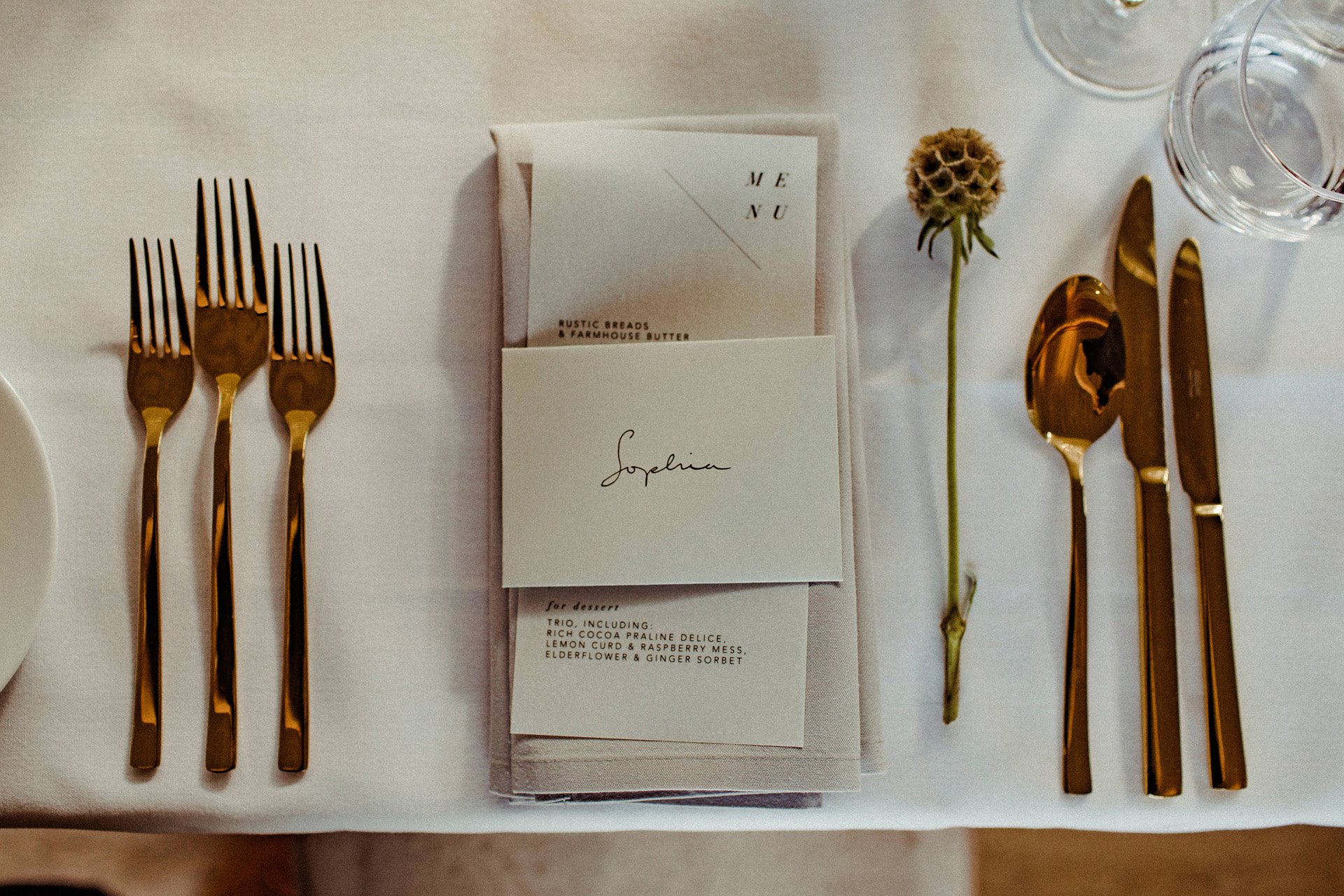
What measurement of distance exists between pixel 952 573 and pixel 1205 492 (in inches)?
6.8

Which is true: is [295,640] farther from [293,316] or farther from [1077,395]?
[1077,395]

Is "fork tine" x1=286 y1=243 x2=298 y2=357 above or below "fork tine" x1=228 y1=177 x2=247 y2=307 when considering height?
below

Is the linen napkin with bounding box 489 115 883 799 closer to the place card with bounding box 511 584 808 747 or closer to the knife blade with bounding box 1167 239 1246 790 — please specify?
the place card with bounding box 511 584 808 747

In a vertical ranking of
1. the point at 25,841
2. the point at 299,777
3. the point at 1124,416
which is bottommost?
the point at 25,841

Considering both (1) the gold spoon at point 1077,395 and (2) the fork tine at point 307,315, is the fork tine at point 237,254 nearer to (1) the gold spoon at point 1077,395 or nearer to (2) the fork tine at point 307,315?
(2) the fork tine at point 307,315

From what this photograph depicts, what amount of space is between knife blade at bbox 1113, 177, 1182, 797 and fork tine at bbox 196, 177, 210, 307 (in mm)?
582

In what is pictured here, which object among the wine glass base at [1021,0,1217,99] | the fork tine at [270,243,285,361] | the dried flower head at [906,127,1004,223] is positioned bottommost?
the fork tine at [270,243,285,361]

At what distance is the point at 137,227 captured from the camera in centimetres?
56

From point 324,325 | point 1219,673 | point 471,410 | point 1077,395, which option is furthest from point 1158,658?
point 324,325

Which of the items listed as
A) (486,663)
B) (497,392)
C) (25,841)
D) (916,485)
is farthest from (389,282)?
(25,841)

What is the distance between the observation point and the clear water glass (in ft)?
1.75

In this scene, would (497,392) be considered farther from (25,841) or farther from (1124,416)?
(25,841)

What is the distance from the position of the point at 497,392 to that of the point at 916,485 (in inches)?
10.7

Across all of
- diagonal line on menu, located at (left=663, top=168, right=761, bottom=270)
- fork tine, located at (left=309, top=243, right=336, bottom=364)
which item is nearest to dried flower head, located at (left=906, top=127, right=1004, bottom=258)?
diagonal line on menu, located at (left=663, top=168, right=761, bottom=270)
